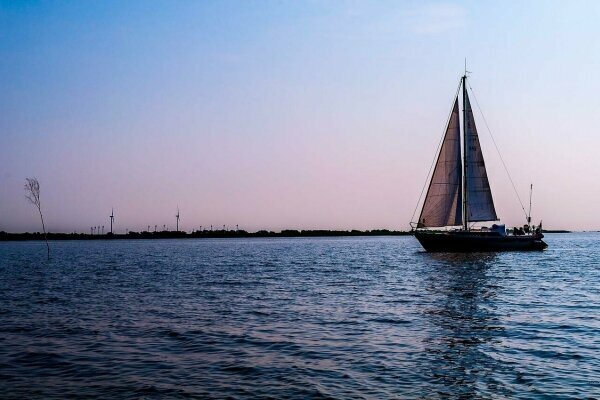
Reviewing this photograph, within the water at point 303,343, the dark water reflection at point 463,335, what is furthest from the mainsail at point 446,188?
the water at point 303,343

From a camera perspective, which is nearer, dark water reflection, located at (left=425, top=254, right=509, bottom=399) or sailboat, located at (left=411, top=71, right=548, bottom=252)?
dark water reflection, located at (left=425, top=254, right=509, bottom=399)

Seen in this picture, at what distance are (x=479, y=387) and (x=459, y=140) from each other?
62.3m

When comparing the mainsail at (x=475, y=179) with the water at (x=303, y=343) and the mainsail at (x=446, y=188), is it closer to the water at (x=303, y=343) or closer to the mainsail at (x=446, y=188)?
the mainsail at (x=446, y=188)

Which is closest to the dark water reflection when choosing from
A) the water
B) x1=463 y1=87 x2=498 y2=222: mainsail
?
the water

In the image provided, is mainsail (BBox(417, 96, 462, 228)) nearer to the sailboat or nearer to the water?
the sailboat

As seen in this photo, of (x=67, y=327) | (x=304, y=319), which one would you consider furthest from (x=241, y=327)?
(x=67, y=327)

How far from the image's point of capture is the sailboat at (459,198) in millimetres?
71875

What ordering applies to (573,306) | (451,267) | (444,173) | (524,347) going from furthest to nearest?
(444,173) < (451,267) < (573,306) < (524,347)

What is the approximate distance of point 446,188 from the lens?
236 feet

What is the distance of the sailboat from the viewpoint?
2830 inches

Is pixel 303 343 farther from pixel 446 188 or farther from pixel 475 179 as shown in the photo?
pixel 475 179

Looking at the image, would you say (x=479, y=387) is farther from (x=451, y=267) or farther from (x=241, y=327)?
(x=451, y=267)

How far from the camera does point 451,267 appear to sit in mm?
57031

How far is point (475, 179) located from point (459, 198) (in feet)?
11.9
